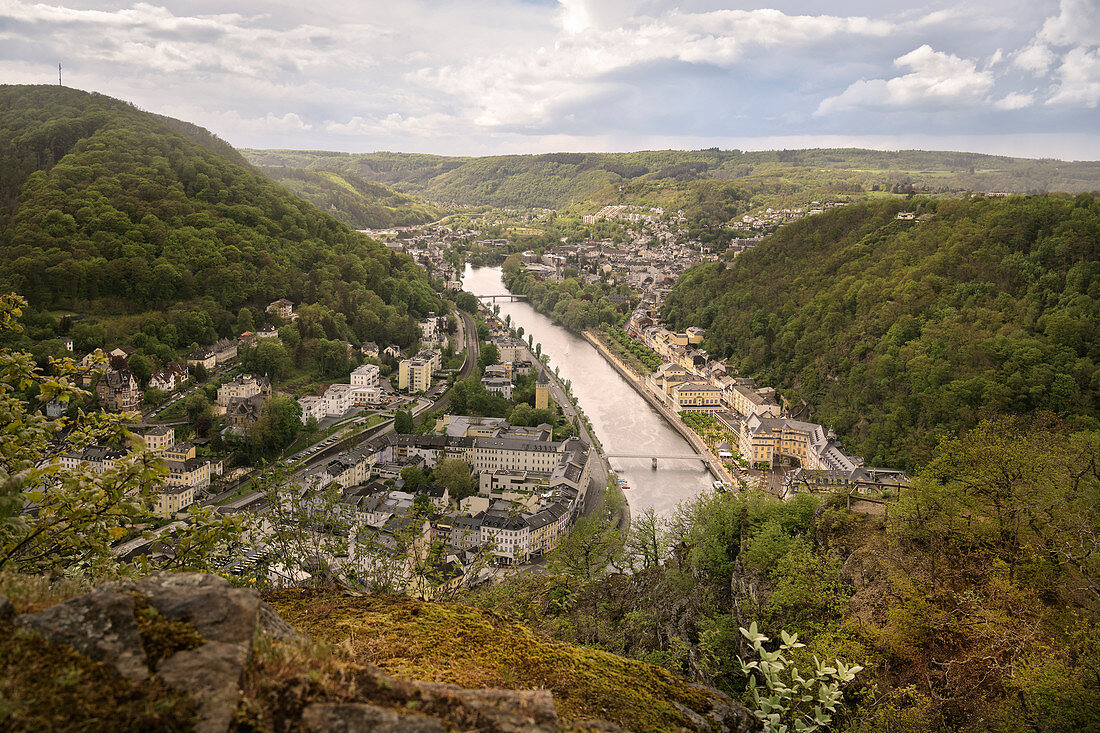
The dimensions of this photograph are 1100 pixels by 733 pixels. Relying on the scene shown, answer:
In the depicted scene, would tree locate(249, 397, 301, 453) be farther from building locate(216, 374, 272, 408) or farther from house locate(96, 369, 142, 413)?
house locate(96, 369, 142, 413)

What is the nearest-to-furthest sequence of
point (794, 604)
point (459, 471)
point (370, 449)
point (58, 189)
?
point (794, 604) < point (459, 471) < point (370, 449) < point (58, 189)

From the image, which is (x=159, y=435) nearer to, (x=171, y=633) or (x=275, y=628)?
(x=275, y=628)

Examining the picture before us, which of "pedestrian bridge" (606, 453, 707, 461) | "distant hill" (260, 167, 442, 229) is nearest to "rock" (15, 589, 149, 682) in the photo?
"pedestrian bridge" (606, 453, 707, 461)

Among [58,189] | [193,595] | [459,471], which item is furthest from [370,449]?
[58,189]

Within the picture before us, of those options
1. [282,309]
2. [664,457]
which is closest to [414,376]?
[282,309]

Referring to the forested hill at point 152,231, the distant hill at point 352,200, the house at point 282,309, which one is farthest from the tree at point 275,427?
the distant hill at point 352,200

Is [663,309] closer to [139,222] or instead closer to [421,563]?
[139,222]
